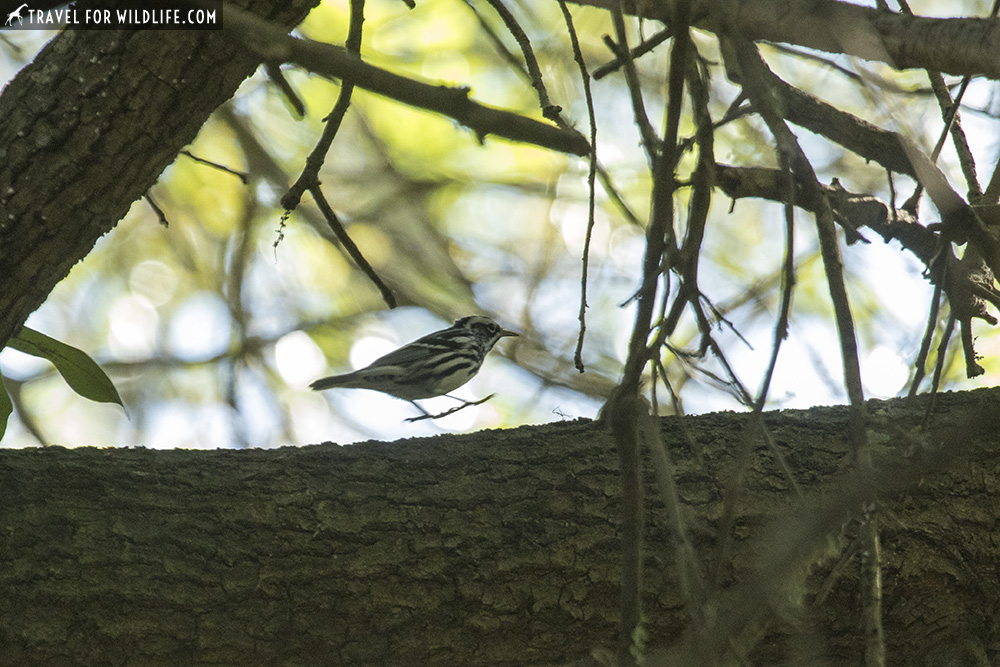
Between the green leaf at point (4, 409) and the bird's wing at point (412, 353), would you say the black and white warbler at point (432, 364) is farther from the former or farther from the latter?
the green leaf at point (4, 409)

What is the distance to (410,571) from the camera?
8.32 ft

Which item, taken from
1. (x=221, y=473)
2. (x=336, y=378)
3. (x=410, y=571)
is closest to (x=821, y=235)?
(x=410, y=571)

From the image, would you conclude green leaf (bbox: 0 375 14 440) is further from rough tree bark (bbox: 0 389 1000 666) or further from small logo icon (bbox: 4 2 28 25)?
small logo icon (bbox: 4 2 28 25)

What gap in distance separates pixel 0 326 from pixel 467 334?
12.1ft

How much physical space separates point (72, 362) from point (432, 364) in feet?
9.67

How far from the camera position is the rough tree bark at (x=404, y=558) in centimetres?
240

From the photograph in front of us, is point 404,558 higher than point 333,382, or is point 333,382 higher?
point 333,382

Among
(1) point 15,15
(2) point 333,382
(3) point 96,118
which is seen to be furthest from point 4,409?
(2) point 333,382

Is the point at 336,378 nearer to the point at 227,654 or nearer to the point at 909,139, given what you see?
the point at 227,654

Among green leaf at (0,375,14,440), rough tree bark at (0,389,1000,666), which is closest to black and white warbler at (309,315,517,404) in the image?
green leaf at (0,375,14,440)

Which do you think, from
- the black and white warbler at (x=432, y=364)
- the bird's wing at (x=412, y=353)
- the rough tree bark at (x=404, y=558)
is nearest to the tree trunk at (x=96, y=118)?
the rough tree bark at (x=404, y=558)

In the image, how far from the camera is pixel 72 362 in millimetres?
2934

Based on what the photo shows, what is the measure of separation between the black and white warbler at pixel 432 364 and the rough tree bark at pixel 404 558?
2.77 m

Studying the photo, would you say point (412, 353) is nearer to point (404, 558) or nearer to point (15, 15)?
point (404, 558)
